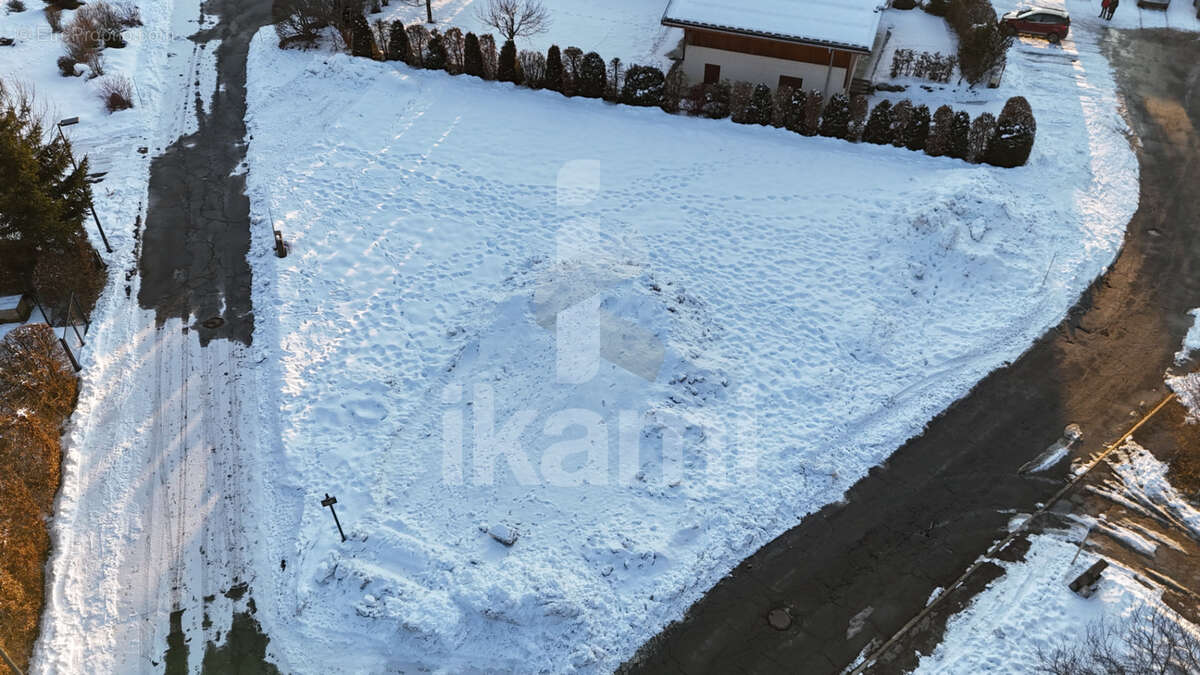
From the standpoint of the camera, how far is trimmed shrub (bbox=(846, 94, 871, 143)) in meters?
24.9

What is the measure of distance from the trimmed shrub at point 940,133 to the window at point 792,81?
201 inches

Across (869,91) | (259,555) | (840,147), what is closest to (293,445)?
(259,555)

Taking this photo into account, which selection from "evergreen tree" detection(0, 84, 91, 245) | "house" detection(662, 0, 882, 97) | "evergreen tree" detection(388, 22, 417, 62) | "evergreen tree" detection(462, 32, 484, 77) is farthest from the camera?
"evergreen tree" detection(388, 22, 417, 62)

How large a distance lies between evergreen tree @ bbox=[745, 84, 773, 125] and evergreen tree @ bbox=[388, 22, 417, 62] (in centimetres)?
1348

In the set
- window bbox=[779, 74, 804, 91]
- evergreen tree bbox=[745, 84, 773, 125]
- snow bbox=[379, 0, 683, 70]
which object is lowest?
evergreen tree bbox=[745, 84, 773, 125]

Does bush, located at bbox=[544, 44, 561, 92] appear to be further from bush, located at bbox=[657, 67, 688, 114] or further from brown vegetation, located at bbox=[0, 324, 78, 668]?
brown vegetation, located at bbox=[0, 324, 78, 668]

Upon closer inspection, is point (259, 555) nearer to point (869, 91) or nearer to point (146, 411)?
point (146, 411)

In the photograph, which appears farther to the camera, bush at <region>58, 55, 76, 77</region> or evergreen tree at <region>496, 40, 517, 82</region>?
bush at <region>58, 55, 76, 77</region>

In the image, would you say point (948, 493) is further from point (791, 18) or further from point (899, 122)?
point (791, 18)

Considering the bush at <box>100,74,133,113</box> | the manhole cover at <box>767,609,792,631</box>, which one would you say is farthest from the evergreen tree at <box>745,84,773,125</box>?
the bush at <box>100,74,133,113</box>

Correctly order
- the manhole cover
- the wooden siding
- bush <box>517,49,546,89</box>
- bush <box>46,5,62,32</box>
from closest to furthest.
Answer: the manhole cover < the wooden siding < bush <box>517,49,546,89</box> < bush <box>46,5,62,32</box>

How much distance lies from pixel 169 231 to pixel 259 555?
12606 millimetres

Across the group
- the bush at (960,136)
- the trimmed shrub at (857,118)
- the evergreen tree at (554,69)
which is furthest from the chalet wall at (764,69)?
the evergreen tree at (554,69)

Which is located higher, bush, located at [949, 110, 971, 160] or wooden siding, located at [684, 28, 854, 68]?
wooden siding, located at [684, 28, 854, 68]
